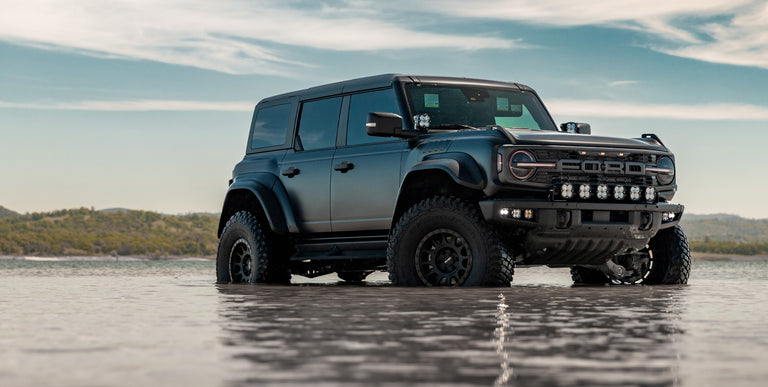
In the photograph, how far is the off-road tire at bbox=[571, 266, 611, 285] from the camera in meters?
13.1

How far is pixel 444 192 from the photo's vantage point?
11109 mm

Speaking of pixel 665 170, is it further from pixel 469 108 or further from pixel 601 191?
pixel 469 108

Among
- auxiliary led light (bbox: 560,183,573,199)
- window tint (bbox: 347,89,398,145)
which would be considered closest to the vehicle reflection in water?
Answer: auxiliary led light (bbox: 560,183,573,199)

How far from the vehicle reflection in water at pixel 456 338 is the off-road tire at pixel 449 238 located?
63cm

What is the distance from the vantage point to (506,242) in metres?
10.9

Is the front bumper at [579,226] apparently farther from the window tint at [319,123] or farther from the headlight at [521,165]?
the window tint at [319,123]

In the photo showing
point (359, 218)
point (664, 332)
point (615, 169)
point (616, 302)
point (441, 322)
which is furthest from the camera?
point (359, 218)

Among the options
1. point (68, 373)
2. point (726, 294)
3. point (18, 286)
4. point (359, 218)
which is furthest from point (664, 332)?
point (18, 286)

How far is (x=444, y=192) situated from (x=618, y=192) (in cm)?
169

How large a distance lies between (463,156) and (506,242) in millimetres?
919

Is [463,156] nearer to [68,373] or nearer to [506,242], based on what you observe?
[506,242]

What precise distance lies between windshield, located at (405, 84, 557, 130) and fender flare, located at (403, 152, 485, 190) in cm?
68

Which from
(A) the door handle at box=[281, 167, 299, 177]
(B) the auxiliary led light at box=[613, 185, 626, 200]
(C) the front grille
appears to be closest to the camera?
(C) the front grille

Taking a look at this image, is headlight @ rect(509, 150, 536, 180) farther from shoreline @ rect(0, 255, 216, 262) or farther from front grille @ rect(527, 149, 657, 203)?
shoreline @ rect(0, 255, 216, 262)
